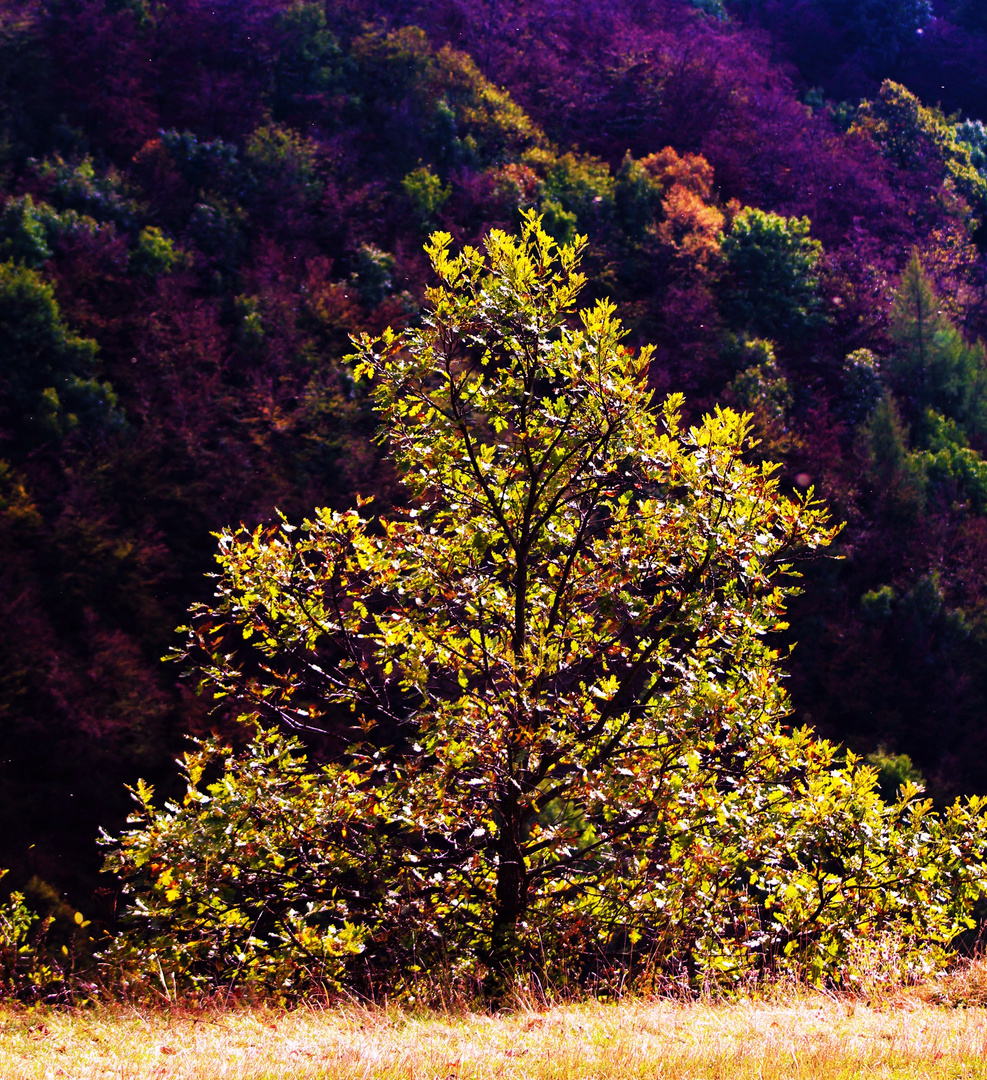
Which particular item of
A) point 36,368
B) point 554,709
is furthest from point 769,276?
point 554,709

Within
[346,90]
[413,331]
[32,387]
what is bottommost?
[413,331]

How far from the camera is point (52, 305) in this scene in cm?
1356

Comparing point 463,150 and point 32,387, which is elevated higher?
point 463,150

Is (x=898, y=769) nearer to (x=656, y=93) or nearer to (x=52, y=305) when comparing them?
(x=52, y=305)

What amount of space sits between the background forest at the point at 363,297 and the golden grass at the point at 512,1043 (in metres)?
5.79

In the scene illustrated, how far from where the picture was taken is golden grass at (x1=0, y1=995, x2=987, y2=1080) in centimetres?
372

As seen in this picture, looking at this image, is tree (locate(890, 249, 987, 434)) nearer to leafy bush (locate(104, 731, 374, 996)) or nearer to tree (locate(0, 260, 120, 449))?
tree (locate(0, 260, 120, 449))

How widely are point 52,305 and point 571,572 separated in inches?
432

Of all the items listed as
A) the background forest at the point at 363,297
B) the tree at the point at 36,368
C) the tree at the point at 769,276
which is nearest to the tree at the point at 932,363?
the background forest at the point at 363,297

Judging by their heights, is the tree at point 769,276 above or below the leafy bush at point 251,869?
above

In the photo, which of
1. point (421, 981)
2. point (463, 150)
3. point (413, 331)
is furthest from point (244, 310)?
point (421, 981)

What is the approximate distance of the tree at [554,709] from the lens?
500cm

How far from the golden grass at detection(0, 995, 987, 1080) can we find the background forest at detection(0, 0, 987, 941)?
19.0ft

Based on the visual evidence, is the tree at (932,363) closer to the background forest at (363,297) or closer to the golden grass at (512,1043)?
the background forest at (363,297)
